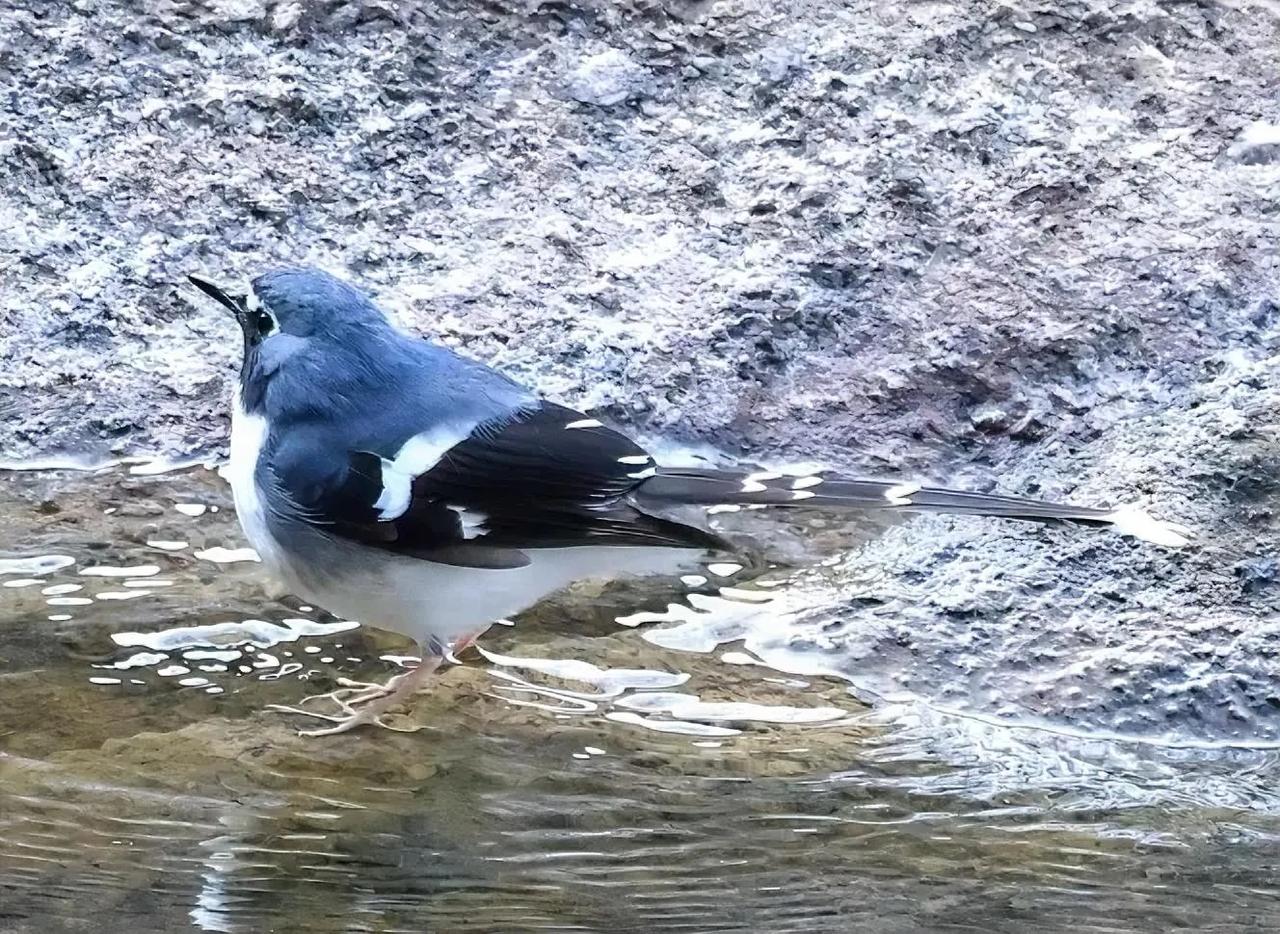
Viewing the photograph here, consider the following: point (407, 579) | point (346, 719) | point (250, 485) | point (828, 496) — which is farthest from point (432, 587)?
point (828, 496)

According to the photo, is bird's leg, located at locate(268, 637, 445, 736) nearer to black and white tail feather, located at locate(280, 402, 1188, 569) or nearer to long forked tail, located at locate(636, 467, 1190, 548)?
black and white tail feather, located at locate(280, 402, 1188, 569)

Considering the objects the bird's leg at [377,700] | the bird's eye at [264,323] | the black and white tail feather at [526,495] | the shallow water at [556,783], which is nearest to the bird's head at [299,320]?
the bird's eye at [264,323]

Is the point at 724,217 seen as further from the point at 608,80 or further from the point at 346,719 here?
the point at 346,719

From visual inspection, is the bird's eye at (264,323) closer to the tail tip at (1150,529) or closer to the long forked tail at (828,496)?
the long forked tail at (828,496)

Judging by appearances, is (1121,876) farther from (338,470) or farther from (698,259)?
(698,259)

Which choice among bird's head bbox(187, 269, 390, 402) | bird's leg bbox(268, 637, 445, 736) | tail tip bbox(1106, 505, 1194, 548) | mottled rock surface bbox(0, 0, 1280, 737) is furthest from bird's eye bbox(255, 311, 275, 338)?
tail tip bbox(1106, 505, 1194, 548)

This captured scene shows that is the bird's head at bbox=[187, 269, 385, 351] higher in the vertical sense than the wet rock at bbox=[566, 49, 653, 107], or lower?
Result: lower

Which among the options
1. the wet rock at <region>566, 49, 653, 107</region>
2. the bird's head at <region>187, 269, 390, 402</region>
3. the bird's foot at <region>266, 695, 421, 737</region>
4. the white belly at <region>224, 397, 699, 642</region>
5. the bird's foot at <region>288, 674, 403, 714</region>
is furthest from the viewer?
the wet rock at <region>566, 49, 653, 107</region>
